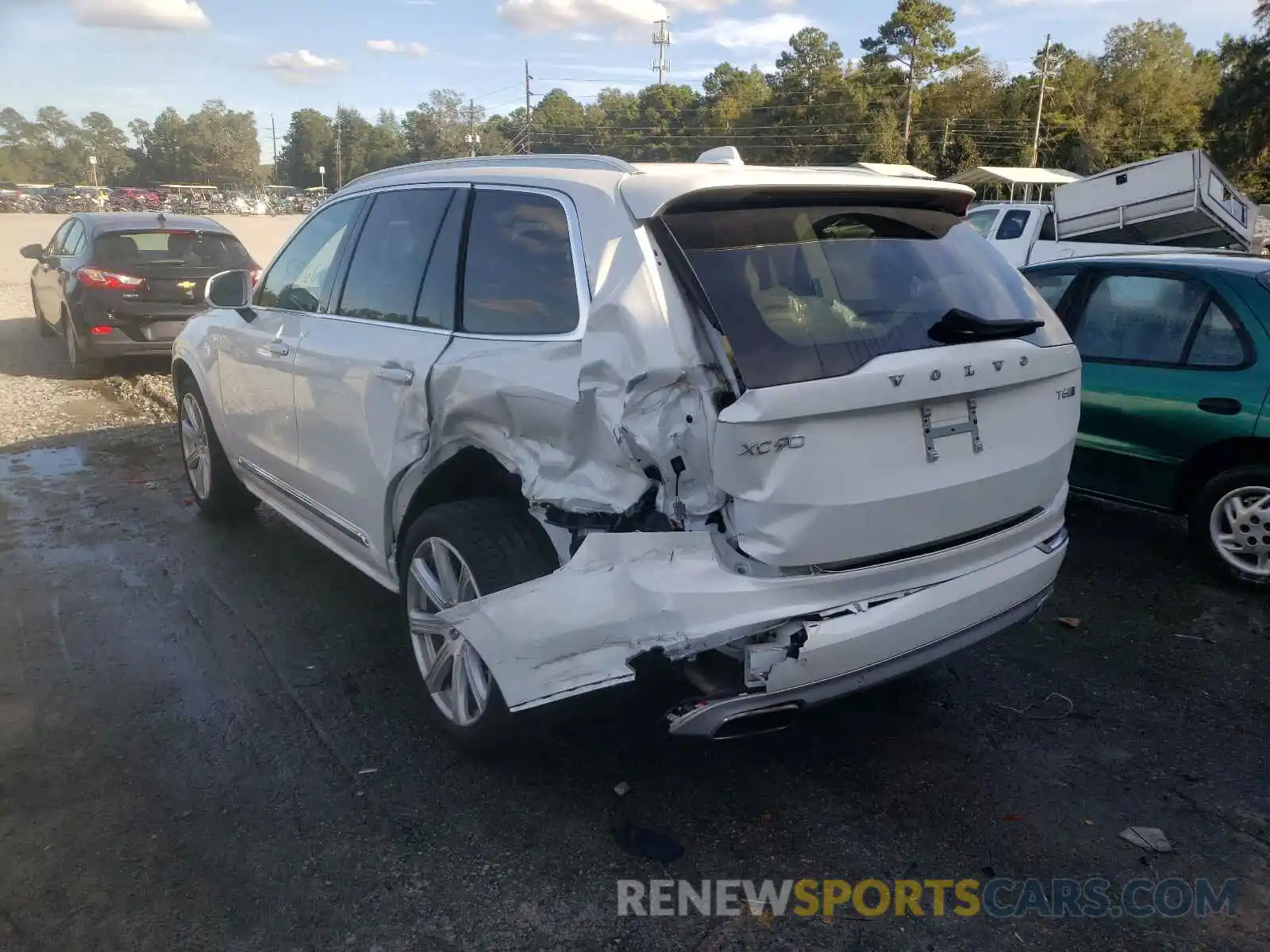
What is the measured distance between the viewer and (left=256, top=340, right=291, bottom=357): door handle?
4.48 m

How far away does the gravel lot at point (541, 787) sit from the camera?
2604 millimetres

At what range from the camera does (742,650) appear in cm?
254

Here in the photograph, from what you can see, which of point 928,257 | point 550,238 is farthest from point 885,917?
point 550,238

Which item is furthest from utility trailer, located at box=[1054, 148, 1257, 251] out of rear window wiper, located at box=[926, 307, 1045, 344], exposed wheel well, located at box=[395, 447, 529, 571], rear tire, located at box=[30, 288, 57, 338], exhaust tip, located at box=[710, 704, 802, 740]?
rear tire, located at box=[30, 288, 57, 338]

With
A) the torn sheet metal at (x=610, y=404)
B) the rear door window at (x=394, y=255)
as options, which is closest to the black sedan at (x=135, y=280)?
the rear door window at (x=394, y=255)

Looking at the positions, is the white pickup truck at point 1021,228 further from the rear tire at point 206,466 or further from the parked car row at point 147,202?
the parked car row at point 147,202

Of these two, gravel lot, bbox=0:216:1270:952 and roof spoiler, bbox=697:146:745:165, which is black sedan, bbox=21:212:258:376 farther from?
roof spoiler, bbox=697:146:745:165

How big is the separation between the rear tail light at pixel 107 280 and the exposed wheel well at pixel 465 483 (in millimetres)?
8095

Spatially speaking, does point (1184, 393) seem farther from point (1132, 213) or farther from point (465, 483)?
point (1132, 213)

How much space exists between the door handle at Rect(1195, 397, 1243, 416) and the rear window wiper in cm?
251

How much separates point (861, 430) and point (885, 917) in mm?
1314

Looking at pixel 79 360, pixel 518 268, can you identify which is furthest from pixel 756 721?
pixel 79 360

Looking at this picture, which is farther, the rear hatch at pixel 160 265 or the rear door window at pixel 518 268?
the rear hatch at pixel 160 265

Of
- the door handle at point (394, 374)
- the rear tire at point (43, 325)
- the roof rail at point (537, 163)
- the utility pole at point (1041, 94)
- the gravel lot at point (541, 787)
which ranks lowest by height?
the gravel lot at point (541, 787)
